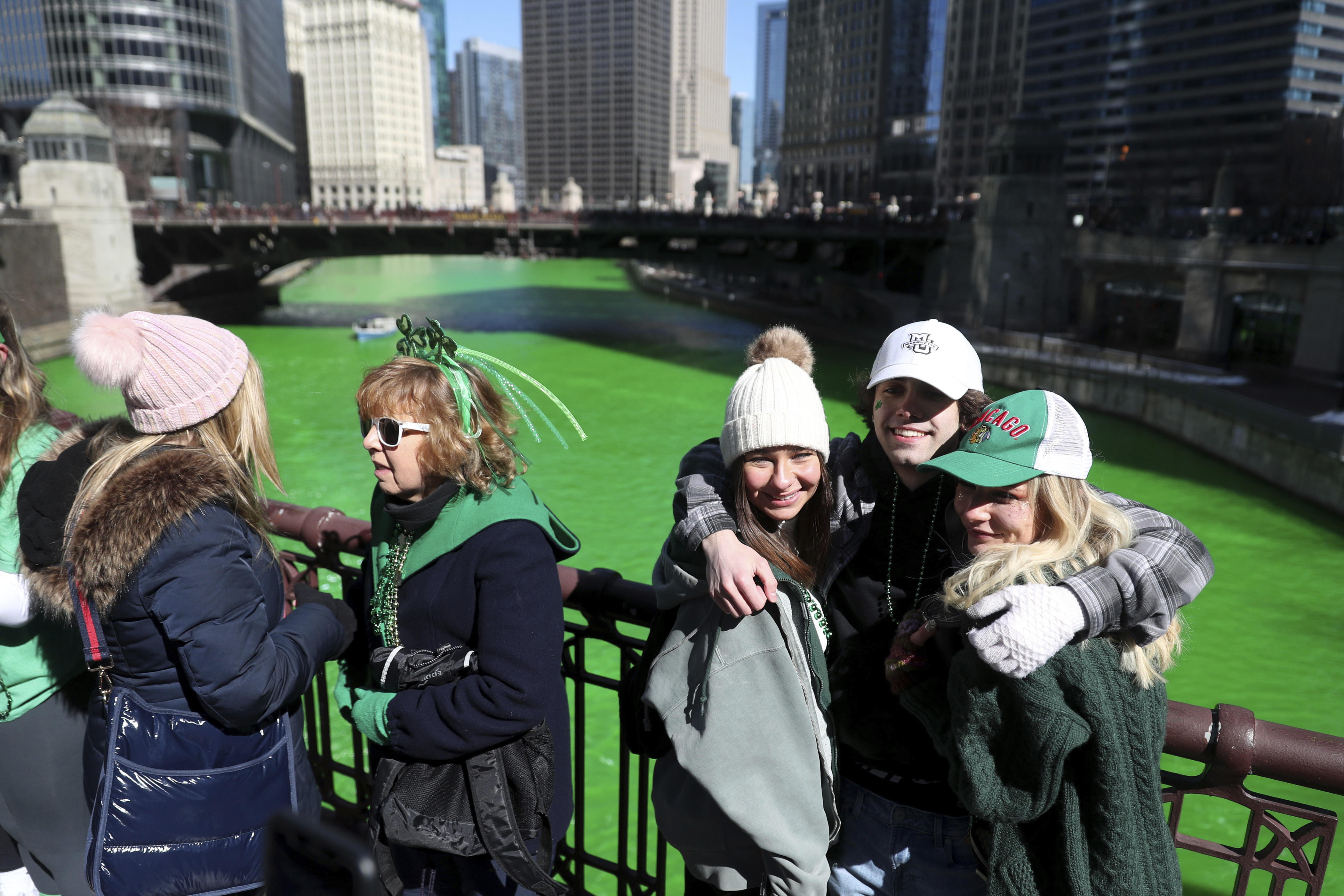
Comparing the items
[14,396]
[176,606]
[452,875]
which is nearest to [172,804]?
[176,606]

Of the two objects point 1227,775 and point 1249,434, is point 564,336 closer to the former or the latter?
point 1249,434

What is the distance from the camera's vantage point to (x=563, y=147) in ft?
572

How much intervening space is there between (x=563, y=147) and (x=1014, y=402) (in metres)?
183

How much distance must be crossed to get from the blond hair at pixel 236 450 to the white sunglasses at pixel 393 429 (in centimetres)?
25

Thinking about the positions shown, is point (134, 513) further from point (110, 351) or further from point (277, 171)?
point (277, 171)

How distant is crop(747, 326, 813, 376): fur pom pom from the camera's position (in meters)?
3.26

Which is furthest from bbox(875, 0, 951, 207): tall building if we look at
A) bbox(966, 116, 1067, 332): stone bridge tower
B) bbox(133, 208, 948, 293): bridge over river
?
bbox(966, 116, 1067, 332): stone bridge tower

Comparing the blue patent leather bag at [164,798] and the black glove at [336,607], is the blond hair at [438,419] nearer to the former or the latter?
the black glove at [336,607]

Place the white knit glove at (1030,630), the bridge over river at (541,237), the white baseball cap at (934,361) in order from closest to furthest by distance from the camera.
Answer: the white knit glove at (1030,630), the white baseball cap at (934,361), the bridge over river at (541,237)

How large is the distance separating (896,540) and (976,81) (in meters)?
120

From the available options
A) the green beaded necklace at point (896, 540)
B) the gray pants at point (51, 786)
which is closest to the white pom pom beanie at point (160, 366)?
the gray pants at point (51, 786)

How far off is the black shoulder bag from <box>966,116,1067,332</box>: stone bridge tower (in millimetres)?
37291

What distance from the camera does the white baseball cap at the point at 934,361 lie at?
7.89ft

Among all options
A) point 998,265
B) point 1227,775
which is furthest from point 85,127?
point 1227,775
